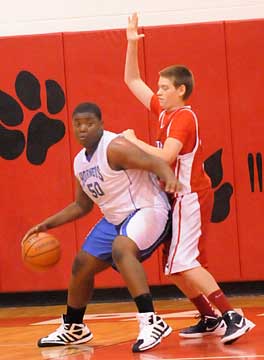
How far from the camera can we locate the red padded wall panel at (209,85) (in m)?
9.64

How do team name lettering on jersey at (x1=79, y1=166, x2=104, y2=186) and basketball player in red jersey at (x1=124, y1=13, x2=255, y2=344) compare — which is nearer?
basketball player in red jersey at (x1=124, y1=13, x2=255, y2=344)

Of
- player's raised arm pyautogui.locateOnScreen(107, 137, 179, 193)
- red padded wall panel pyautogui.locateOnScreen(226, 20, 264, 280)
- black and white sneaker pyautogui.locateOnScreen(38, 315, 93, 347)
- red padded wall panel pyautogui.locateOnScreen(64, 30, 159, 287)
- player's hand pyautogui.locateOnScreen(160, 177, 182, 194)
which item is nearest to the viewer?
player's hand pyautogui.locateOnScreen(160, 177, 182, 194)

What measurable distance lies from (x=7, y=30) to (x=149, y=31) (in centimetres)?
167

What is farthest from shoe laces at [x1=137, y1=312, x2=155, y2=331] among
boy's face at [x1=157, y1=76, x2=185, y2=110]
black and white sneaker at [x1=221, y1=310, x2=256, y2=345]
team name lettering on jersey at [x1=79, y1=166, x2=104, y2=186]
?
boy's face at [x1=157, y1=76, x2=185, y2=110]

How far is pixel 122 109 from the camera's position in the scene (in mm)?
9797

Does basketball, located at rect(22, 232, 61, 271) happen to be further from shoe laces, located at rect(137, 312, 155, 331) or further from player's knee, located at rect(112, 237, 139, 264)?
shoe laces, located at rect(137, 312, 155, 331)

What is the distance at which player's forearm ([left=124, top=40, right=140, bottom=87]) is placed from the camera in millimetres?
6594

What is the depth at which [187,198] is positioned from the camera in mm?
6133

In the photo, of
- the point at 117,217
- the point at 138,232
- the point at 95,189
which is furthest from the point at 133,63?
the point at 138,232

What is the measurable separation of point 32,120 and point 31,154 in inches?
13.7

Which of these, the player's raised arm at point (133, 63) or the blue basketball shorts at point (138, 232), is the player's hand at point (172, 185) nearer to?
the blue basketball shorts at point (138, 232)

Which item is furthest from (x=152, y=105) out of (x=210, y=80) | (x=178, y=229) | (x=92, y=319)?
(x=210, y=80)

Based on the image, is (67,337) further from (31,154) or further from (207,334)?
(31,154)

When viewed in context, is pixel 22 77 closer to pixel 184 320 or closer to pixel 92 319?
pixel 92 319
